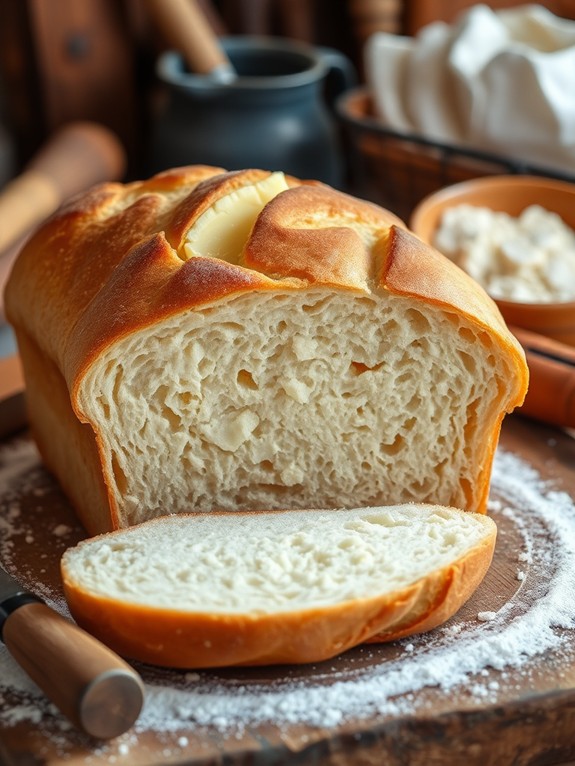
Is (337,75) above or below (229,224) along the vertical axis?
below

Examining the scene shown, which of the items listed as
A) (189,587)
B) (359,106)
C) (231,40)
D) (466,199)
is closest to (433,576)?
(189,587)

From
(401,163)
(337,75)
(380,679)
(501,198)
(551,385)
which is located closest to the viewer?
(380,679)

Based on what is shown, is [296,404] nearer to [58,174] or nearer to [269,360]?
[269,360]

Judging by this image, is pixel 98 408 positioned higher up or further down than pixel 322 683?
higher up

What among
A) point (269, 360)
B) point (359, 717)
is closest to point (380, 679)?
point (359, 717)

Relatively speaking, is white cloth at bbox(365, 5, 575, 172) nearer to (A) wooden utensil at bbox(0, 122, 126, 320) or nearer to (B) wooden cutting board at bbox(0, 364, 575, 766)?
(A) wooden utensil at bbox(0, 122, 126, 320)

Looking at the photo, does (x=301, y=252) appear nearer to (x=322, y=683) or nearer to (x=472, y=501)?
(x=472, y=501)

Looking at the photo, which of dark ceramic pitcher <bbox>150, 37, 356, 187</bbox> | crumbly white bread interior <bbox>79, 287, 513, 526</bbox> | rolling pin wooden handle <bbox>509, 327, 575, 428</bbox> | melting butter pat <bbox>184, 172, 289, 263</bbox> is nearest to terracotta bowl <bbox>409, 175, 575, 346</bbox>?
rolling pin wooden handle <bbox>509, 327, 575, 428</bbox>

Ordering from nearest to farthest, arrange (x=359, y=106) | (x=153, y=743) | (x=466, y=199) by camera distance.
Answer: (x=153, y=743)
(x=466, y=199)
(x=359, y=106)
